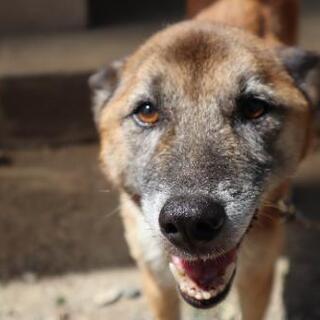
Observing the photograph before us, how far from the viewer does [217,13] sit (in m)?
3.98

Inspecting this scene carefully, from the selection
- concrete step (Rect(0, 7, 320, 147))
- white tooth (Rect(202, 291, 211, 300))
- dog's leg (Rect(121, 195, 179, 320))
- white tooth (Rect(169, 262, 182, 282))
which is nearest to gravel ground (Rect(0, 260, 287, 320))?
dog's leg (Rect(121, 195, 179, 320))

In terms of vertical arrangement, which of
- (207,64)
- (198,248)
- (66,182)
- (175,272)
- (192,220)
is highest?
(207,64)

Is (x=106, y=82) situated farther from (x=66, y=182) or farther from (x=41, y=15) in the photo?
(x=41, y=15)

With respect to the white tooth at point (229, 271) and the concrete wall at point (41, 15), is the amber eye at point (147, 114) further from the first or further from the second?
the concrete wall at point (41, 15)

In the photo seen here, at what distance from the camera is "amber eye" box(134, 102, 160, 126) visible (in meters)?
3.18

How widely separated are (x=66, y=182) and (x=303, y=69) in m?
2.02

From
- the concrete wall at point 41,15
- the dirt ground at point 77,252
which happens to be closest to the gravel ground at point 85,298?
the dirt ground at point 77,252

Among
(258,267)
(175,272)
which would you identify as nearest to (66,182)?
(258,267)

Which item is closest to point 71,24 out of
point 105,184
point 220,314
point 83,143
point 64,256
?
point 83,143

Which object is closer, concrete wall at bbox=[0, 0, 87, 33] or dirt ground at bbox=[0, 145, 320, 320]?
dirt ground at bbox=[0, 145, 320, 320]

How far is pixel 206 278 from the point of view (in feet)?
10.0

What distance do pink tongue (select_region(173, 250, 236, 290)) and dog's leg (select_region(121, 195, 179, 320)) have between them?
0.32 m

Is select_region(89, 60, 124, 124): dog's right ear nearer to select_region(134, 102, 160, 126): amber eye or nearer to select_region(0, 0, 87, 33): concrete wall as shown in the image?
select_region(134, 102, 160, 126): amber eye

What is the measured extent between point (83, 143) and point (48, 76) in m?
0.70
